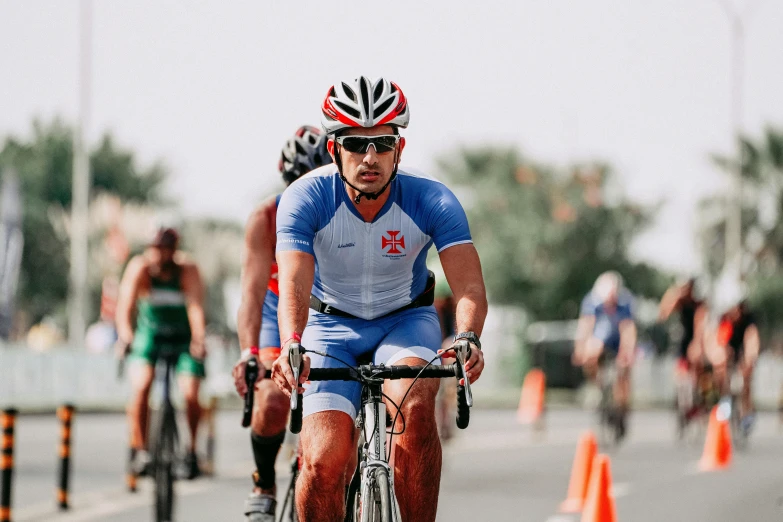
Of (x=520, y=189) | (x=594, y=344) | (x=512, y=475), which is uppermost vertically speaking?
(x=520, y=189)

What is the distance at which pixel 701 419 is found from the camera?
67.1 feet

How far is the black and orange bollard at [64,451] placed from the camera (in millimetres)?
10680

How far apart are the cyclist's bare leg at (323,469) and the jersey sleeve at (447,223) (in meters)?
0.81

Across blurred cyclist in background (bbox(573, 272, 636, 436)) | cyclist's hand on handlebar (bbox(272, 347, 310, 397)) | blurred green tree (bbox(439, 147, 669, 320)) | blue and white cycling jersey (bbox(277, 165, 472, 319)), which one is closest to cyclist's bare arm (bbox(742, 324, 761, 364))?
blurred cyclist in background (bbox(573, 272, 636, 436))

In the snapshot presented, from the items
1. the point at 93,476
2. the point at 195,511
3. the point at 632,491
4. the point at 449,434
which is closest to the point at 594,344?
the point at 449,434

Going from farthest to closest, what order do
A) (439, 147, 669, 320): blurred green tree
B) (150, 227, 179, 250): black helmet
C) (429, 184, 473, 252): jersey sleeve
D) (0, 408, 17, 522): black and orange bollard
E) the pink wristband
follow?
(439, 147, 669, 320): blurred green tree, (150, 227, 179, 250): black helmet, (0, 408, 17, 522): black and orange bollard, (429, 184, 473, 252): jersey sleeve, the pink wristband

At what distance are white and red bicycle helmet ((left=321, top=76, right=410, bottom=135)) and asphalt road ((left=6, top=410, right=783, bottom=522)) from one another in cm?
534

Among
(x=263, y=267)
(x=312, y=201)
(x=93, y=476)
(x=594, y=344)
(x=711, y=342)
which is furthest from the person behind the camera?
(x=711, y=342)

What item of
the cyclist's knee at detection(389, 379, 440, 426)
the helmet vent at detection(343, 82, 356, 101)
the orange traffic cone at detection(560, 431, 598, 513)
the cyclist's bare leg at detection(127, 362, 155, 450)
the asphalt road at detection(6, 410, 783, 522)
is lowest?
the asphalt road at detection(6, 410, 783, 522)

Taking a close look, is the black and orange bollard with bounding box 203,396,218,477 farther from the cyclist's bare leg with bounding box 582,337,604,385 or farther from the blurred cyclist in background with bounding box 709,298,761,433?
the blurred cyclist in background with bounding box 709,298,761,433

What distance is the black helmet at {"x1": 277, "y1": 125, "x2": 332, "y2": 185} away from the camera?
24.8 ft

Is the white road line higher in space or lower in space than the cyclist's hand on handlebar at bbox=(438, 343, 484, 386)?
lower

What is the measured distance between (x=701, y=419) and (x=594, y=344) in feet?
9.21

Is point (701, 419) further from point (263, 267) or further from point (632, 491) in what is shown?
point (263, 267)
